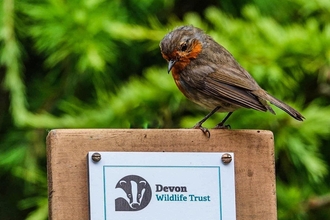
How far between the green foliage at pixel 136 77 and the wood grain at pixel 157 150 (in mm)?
1012

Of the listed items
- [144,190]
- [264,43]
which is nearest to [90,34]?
[264,43]

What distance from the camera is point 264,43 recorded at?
17.4 ft

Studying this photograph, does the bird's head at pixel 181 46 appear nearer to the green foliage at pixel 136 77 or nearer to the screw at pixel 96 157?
the green foliage at pixel 136 77

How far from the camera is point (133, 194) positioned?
3.74 m

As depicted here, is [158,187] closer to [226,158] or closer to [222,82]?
[226,158]

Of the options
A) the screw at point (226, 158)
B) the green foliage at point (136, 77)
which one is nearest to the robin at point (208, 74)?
the green foliage at point (136, 77)

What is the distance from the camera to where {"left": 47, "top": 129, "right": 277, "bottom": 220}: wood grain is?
3.74 meters

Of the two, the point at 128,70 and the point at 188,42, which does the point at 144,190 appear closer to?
the point at 188,42

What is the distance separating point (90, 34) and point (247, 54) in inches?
33.5

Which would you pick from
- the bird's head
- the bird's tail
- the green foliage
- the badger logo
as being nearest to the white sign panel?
the badger logo

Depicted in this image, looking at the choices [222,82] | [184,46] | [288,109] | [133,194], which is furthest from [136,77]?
[133,194]

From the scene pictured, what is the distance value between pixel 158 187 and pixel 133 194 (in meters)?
0.10

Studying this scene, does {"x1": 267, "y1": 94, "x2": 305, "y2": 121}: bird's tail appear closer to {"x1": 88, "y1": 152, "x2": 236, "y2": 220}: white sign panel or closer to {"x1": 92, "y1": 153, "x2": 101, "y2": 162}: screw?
{"x1": 88, "y1": 152, "x2": 236, "y2": 220}: white sign panel

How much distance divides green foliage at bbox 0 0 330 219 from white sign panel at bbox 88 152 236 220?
1.11 m
